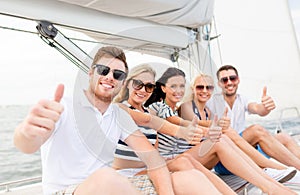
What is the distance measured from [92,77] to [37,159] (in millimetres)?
4188

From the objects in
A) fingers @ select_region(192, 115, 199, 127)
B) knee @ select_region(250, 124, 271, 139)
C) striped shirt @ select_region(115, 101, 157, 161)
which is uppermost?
fingers @ select_region(192, 115, 199, 127)

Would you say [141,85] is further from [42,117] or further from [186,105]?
[42,117]

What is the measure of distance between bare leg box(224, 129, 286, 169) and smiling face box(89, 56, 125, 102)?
701 mm

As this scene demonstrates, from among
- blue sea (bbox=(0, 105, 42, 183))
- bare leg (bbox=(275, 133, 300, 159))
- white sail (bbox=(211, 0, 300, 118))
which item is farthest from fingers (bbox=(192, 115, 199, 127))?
blue sea (bbox=(0, 105, 42, 183))

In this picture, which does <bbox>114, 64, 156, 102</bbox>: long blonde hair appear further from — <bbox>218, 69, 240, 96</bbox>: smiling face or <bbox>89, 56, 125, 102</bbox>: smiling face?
<bbox>218, 69, 240, 96</bbox>: smiling face

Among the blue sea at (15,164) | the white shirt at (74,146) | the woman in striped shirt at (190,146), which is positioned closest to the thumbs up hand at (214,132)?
the woman in striped shirt at (190,146)

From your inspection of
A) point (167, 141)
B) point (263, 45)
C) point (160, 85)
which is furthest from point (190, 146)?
point (263, 45)

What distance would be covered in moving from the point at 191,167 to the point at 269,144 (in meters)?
0.61

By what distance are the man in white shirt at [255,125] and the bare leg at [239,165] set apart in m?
0.22

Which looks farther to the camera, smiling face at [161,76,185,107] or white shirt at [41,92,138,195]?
smiling face at [161,76,185,107]

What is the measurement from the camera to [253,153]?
1398 mm

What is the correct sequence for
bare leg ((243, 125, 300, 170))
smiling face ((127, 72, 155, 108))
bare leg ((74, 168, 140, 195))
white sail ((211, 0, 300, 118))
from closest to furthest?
bare leg ((74, 168, 140, 195)) < smiling face ((127, 72, 155, 108)) < bare leg ((243, 125, 300, 170)) < white sail ((211, 0, 300, 118))

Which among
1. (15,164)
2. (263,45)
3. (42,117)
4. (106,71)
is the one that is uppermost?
(263,45)

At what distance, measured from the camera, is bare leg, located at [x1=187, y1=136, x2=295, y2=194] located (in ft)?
3.79
